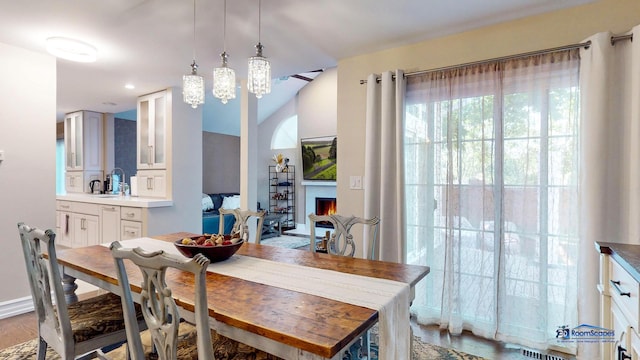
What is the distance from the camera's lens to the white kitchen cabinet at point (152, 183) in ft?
13.3

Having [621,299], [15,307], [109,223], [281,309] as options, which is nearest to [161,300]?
[281,309]

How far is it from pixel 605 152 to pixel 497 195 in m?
0.64

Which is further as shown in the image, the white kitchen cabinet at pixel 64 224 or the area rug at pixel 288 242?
the area rug at pixel 288 242

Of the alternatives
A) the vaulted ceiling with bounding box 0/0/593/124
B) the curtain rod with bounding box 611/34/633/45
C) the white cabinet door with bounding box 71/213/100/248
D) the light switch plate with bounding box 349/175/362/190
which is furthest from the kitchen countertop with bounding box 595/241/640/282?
the white cabinet door with bounding box 71/213/100/248

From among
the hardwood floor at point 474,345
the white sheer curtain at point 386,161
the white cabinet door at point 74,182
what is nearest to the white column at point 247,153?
the white sheer curtain at point 386,161

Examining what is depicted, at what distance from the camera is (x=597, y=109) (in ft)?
6.24

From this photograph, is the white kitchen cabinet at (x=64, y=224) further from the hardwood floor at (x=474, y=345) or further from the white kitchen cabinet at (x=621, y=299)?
the white kitchen cabinet at (x=621, y=299)

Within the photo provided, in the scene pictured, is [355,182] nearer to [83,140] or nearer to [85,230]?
[85,230]

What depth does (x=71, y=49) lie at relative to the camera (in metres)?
2.63

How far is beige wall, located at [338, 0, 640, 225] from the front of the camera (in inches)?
78.7

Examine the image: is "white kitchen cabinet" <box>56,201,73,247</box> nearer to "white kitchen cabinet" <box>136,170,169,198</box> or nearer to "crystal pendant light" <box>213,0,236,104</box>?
"white kitchen cabinet" <box>136,170,169,198</box>

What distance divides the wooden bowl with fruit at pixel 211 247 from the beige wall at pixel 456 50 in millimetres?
1477

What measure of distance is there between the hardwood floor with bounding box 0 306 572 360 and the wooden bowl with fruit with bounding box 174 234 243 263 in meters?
1.58

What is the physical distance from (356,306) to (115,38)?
9.05ft
